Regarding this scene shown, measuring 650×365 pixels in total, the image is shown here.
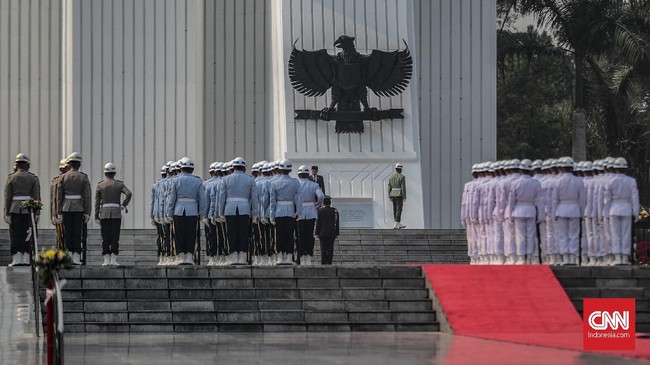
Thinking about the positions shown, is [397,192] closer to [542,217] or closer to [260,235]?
[260,235]

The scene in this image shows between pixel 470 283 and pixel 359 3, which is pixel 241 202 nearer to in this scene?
pixel 470 283

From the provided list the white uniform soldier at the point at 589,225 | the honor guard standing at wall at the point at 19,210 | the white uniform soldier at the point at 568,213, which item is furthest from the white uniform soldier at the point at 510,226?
the honor guard standing at wall at the point at 19,210

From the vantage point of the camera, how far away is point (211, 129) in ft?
120

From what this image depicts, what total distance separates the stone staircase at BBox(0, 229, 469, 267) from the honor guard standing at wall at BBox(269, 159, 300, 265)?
12.6ft

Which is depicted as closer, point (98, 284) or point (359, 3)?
point (98, 284)

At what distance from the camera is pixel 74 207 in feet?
79.7

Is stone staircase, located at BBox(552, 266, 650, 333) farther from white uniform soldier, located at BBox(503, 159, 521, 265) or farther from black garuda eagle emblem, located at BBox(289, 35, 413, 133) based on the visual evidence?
black garuda eagle emblem, located at BBox(289, 35, 413, 133)

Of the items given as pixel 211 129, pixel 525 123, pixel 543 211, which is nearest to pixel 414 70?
pixel 211 129

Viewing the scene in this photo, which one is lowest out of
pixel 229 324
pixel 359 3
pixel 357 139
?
pixel 229 324

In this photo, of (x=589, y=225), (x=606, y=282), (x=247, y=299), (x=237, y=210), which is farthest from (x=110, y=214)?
(x=606, y=282)

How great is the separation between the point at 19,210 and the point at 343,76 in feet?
33.7

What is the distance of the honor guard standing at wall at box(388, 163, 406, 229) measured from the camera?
108ft

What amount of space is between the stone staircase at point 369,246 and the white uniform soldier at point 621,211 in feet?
18.3

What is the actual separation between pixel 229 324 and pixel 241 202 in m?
4.27
